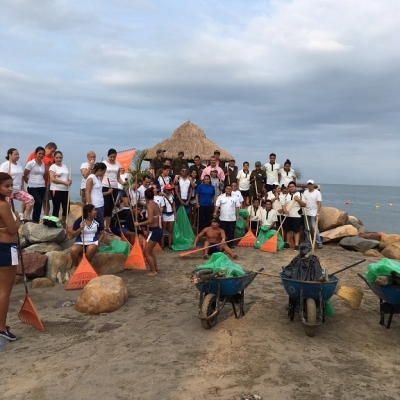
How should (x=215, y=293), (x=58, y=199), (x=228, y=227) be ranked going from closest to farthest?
(x=215, y=293) < (x=58, y=199) < (x=228, y=227)

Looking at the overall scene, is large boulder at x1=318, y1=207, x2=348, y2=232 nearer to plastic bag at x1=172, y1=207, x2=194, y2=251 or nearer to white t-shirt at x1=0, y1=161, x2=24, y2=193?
plastic bag at x1=172, y1=207, x2=194, y2=251

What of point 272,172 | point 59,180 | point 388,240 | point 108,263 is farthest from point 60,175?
point 388,240

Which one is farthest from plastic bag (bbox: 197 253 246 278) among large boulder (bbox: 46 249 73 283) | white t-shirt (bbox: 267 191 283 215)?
white t-shirt (bbox: 267 191 283 215)

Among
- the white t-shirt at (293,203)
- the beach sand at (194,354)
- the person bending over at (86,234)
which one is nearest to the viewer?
the beach sand at (194,354)

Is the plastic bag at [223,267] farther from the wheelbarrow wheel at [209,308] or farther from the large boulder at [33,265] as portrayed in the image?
the large boulder at [33,265]

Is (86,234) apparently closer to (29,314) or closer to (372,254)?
(29,314)

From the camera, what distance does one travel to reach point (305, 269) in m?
4.92

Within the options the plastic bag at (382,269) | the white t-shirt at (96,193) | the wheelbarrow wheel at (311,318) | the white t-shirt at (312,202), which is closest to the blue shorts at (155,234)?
the white t-shirt at (96,193)

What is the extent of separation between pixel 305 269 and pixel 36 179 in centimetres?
576

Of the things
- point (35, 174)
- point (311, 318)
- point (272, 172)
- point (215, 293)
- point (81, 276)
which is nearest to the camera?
point (311, 318)

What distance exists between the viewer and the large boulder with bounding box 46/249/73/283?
6836 millimetres

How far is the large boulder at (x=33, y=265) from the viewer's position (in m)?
6.77

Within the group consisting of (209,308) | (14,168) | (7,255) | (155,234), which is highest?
(14,168)

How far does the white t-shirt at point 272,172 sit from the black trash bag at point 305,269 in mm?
6498
